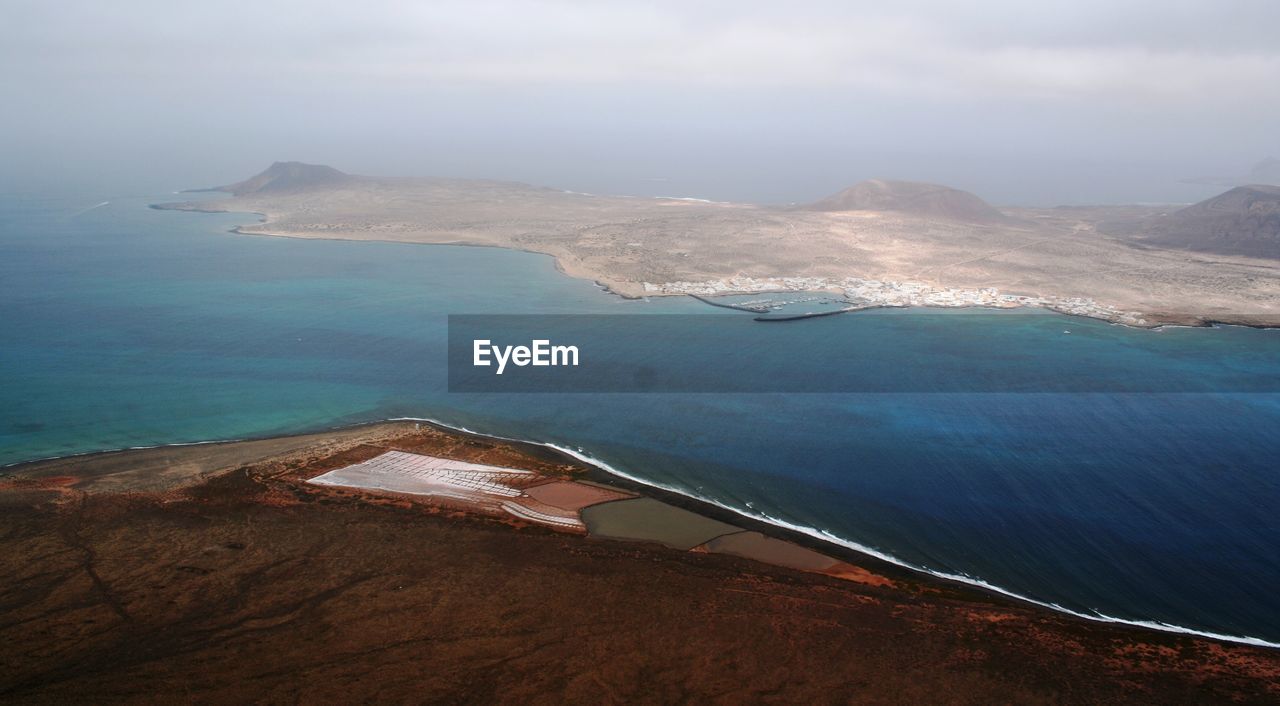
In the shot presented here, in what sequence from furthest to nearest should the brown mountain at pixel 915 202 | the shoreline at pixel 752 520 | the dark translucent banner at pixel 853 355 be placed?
the brown mountain at pixel 915 202 → the dark translucent banner at pixel 853 355 → the shoreline at pixel 752 520

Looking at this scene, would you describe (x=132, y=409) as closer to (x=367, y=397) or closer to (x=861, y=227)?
(x=367, y=397)

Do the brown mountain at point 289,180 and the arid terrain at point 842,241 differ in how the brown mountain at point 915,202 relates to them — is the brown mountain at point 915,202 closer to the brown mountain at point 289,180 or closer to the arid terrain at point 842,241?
the arid terrain at point 842,241

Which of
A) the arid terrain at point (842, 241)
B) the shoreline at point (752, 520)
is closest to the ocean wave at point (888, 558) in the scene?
the shoreline at point (752, 520)

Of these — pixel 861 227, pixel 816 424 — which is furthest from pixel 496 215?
pixel 816 424

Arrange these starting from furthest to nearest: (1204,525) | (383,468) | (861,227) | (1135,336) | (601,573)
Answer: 1. (861,227)
2. (1135,336)
3. (383,468)
4. (1204,525)
5. (601,573)

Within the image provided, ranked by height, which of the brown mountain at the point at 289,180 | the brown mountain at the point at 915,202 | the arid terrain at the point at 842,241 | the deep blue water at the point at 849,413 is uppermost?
the brown mountain at the point at 289,180

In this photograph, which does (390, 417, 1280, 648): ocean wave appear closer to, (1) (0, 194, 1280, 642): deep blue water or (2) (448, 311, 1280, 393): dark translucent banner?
(1) (0, 194, 1280, 642): deep blue water

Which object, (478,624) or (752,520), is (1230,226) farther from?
(478,624)
